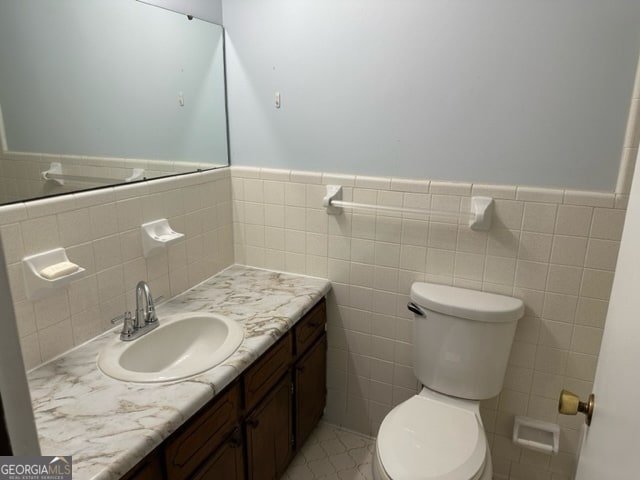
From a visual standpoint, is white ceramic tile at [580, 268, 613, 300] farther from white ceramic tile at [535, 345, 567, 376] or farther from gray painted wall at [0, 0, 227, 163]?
gray painted wall at [0, 0, 227, 163]

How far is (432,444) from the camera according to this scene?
1530 millimetres

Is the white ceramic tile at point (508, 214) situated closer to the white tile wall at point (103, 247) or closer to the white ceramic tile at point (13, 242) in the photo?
the white tile wall at point (103, 247)

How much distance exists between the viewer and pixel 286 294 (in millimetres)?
1964

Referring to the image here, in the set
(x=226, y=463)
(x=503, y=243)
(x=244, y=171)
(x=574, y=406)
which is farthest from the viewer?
(x=244, y=171)

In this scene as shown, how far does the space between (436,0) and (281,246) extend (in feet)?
4.06

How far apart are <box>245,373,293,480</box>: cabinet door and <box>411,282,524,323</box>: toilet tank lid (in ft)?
2.14

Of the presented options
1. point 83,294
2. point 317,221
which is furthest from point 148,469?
point 317,221

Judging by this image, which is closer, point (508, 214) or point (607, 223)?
point (607, 223)

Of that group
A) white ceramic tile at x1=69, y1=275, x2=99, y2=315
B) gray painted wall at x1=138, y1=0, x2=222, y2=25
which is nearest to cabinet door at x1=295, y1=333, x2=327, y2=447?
white ceramic tile at x1=69, y1=275, x2=99, y2=315

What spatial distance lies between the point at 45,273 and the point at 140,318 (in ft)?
1.23

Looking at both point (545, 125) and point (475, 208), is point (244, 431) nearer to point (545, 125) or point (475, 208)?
point (475, 208)

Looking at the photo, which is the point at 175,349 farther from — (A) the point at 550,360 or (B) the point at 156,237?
(A) the point at 550,360

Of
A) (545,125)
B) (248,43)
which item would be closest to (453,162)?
(545,125)

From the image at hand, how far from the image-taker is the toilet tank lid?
66.7 inches
